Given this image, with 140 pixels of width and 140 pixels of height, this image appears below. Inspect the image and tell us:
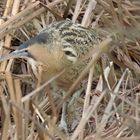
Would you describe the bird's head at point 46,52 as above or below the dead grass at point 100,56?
above

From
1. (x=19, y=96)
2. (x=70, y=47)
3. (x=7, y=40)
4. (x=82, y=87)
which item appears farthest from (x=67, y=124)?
(x=19, y=96)

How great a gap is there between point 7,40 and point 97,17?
20.5 inches

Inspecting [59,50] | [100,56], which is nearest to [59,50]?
[59,50]

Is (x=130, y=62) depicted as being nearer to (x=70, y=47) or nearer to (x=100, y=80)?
(x=100, y=80)

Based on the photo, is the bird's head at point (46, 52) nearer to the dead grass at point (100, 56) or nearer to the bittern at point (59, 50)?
the bittern at point (59, 50)

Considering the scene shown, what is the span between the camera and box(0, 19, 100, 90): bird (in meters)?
2.51

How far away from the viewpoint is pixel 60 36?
2.74 metres

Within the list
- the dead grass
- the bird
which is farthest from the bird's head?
the dead grass

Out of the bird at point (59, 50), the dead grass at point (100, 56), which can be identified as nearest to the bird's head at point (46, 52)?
the bird at point (59, 50)

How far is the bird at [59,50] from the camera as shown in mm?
2514

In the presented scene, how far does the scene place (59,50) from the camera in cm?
266

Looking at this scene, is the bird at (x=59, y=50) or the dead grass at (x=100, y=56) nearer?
the bird at (x=59, y=50)

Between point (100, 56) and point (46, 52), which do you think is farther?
point (100, 56)

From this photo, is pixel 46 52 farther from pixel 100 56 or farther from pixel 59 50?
pixel 100 56
